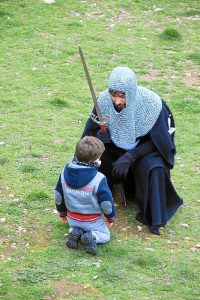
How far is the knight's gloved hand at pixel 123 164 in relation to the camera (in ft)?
22.0

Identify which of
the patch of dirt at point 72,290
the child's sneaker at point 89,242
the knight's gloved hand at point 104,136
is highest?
the knight's gloved hand at point 104,136

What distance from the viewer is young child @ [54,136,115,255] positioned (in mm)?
6145

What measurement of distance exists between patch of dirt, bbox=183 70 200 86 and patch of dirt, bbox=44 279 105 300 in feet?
18.8

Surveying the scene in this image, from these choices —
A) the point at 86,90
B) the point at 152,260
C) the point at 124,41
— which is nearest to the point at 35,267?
the point at 152,260

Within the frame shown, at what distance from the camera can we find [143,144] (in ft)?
22.6

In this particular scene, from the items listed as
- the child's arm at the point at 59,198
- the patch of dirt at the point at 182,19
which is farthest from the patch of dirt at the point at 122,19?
the child's arm at the point at 59,198

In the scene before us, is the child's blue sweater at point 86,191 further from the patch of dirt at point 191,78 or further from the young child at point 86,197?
the patch of dirt at point 191,78

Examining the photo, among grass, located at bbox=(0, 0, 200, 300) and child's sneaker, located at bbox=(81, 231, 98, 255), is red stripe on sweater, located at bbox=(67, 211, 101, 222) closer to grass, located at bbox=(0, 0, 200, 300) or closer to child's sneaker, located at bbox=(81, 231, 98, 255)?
child's sneaker, located at bbox=(81, 231, 98, 255)

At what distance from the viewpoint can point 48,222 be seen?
22.4 ft

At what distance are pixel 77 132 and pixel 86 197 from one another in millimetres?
2970

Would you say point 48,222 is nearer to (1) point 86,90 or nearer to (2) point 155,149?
(2) point 155,149

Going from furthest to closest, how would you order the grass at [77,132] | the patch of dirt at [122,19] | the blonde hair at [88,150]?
the patch of dirt at [122,19], the blonde hair at [88,150], the grass at [77,132]

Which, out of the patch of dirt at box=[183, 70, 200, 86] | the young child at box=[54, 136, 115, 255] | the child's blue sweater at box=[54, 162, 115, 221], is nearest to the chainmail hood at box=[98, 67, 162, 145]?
the young child at box=[54, 136, 115, 255]

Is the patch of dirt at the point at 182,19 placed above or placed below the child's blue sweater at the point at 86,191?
below
